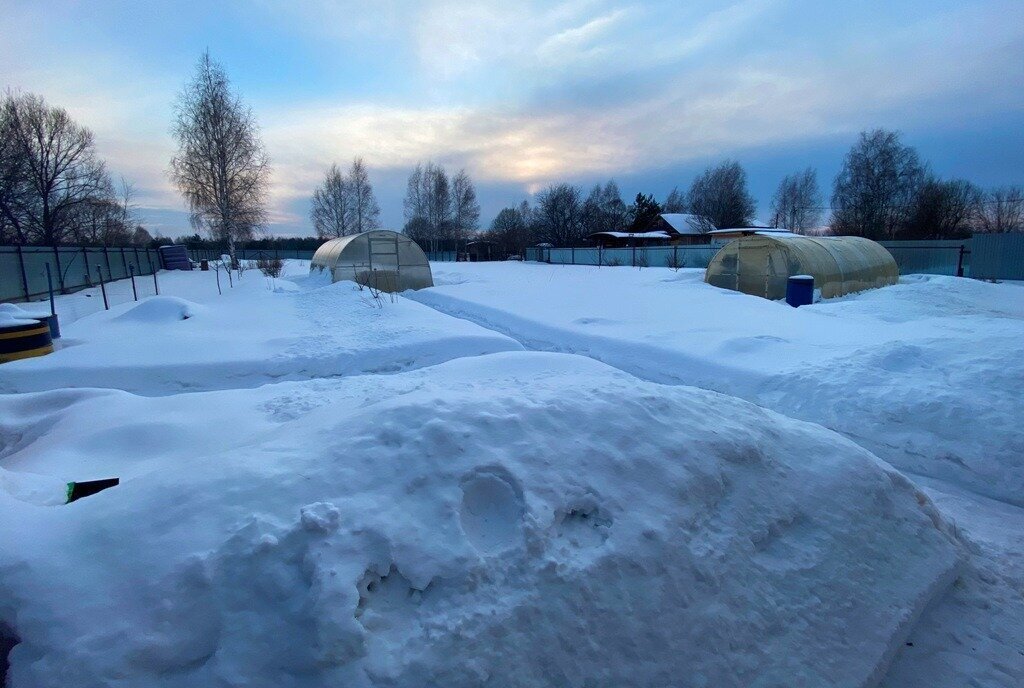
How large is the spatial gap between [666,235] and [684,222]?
5.35 meters

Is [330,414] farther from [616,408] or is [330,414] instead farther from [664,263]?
[664,263]

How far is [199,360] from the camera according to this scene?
8570 millimetres

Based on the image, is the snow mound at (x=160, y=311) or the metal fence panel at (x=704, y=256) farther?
the metal fence panel at (x=704, y=256)

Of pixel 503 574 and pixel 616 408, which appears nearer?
pixel 503 574

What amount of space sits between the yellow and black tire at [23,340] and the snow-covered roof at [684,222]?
51942 mm

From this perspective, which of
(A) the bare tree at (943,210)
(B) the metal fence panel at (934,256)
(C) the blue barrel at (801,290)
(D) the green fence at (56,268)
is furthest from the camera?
(A) the bare tree at (943,210)

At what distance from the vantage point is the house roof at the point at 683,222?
178 feet

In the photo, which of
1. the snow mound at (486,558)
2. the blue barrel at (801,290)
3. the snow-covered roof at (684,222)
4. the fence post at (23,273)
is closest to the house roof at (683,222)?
the snow-covered roof at (684,222)

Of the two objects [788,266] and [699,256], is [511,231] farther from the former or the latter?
[788,266]

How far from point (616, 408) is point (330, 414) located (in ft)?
5.86

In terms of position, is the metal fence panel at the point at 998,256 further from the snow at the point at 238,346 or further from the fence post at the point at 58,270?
the fence post at the point at 58,270

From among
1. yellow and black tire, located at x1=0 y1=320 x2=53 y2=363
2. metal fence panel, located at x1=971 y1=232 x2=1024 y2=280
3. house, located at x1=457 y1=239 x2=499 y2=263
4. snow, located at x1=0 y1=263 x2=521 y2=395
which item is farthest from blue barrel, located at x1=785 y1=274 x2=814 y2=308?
house, located at x1=457 y1=239 x2=499 y2=263

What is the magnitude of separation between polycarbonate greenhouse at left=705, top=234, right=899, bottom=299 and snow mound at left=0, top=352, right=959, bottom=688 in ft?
47.5

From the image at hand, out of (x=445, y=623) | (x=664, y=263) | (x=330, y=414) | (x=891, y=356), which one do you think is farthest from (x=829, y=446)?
(x=664, y=263)
